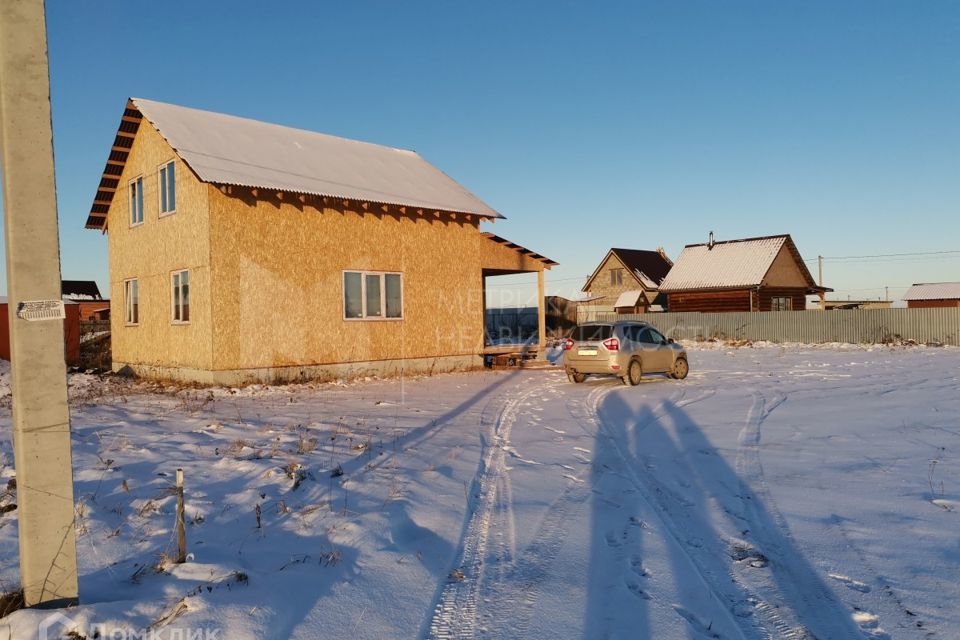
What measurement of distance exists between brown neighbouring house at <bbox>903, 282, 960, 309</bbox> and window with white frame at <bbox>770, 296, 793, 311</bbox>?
1194 inches

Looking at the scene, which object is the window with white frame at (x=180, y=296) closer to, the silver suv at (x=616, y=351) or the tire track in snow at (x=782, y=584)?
the silver suv at (x=616, y=351)

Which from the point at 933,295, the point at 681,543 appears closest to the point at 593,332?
the point at 681,543

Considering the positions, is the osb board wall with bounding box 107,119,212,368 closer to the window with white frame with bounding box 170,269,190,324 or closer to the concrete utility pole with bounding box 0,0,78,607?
the window with white frame with bounding box 170,269,190,324

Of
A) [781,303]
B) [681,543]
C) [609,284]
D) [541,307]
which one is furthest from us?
[609,284]

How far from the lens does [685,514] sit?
19.2ft

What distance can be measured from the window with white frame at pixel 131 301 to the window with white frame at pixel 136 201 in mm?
1772

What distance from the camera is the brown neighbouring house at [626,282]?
50.2 m

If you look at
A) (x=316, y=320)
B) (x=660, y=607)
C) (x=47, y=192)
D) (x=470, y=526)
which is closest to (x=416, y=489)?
(x=470, y=526)

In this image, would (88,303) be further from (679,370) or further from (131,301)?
(679,370)

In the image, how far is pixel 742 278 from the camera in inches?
1489

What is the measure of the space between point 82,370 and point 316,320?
32.2ft

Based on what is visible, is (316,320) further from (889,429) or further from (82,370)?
(889,429)

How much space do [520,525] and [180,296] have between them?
13908mm

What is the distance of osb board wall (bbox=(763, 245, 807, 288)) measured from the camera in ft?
124
